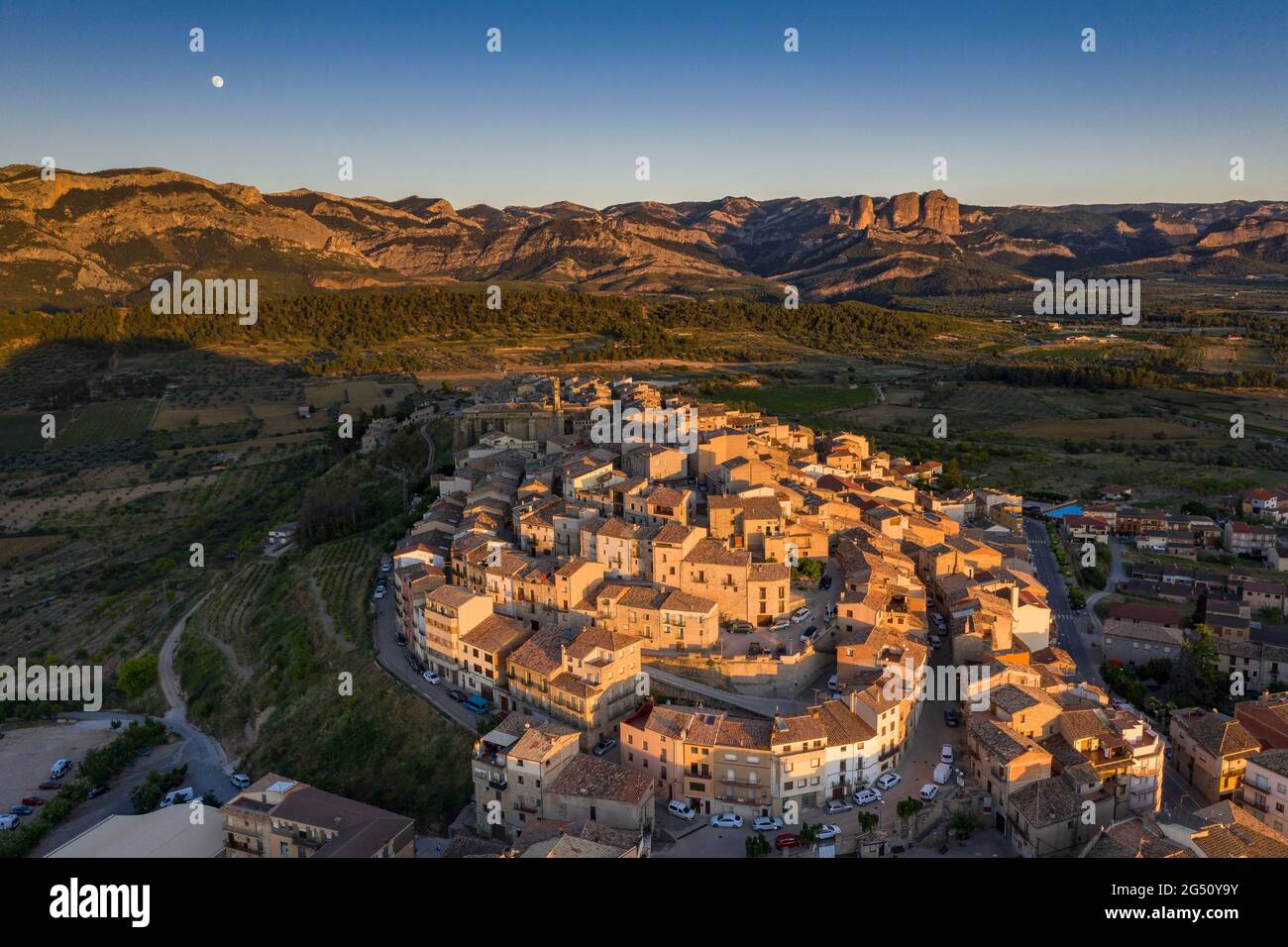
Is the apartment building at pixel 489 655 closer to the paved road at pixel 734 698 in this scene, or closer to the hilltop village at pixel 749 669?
the hilltop village at pixel 749 669

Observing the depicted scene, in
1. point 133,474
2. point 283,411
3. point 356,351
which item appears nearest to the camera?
point 133,474

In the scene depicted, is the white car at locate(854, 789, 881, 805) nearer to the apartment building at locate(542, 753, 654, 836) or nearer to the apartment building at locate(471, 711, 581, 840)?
the apartment building at locate(542, 753, 654, 836)

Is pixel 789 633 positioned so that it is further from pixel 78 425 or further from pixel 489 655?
pixel 78 425

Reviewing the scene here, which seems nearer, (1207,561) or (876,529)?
(876,529)
